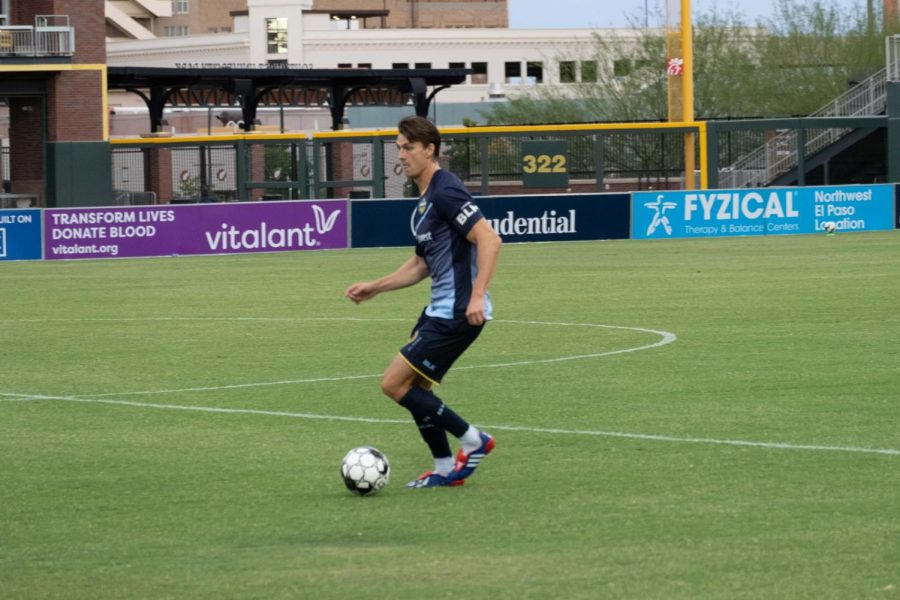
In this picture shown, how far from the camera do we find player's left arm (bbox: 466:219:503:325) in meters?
8.84

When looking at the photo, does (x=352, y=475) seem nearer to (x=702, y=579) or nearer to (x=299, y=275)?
(x=702, y=579)

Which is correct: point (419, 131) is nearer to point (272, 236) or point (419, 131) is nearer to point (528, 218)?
point (272, 236)

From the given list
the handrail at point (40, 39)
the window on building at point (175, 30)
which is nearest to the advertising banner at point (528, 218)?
the handrail at point (40, 39)

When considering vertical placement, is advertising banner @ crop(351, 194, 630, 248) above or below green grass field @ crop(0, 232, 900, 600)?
above

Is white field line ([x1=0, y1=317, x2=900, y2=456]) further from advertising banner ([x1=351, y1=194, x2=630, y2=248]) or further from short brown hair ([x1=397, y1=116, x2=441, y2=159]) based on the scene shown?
advertising banner ([x1=351, y1=194, x2=630, y2=248])

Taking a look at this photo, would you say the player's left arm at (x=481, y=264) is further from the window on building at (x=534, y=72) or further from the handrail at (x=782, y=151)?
the window on building at (x=534, y=72)

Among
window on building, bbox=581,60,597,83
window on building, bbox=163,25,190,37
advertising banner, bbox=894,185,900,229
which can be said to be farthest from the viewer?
window on building, bbox=163,25,190,37

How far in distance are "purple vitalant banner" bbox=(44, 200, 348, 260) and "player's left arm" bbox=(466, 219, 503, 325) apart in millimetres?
25991

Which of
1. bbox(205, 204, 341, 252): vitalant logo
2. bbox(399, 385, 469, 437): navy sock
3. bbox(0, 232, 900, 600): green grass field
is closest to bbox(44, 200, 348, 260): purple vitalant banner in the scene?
bbox(205, 204, 341, 252): vitalant logo

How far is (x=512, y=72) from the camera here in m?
105

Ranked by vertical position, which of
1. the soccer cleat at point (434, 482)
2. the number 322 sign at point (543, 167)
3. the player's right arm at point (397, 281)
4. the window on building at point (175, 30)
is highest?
the window on building at point (175, 30)

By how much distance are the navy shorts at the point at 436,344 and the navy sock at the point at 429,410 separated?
0.10m

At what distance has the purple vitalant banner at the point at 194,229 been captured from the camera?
1341 inches

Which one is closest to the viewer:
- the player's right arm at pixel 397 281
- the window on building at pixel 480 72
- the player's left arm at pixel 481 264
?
the player's left arm at pixel 481 264
